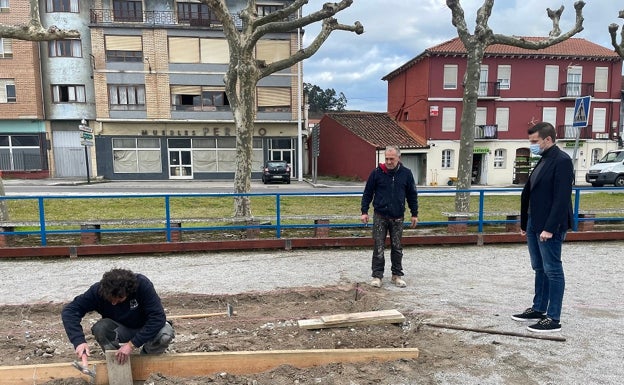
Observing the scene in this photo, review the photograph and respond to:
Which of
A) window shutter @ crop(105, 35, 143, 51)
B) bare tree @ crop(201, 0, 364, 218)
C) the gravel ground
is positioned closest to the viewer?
the gravel ground

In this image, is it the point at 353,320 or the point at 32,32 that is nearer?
the point at 353,320

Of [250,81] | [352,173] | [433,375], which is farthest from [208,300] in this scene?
[352,173]

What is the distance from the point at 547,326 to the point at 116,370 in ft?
13.4

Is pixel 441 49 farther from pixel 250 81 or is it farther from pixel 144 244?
pixel 144 244

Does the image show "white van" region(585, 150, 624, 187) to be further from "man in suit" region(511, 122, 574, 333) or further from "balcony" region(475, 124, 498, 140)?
"man in suit" region(511, 122, 574, 333)

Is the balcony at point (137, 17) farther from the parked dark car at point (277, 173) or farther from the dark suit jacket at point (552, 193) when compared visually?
the dark suit jacket at point (552, 193)

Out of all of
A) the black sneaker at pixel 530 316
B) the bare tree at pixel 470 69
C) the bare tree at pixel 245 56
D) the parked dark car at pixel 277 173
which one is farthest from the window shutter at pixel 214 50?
the black sneaker at pixel 530 316

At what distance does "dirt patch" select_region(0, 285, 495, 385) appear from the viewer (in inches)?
137

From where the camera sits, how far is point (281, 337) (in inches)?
163

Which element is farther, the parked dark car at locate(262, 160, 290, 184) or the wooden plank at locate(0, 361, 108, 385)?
the parked dark car at locate(262, 160, 290, 184)

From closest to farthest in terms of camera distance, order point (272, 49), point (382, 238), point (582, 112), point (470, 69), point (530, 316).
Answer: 1. point (530, 316)
2. point (382, 238)
3. point (582, 112)
4. point (470, 69)
5. point (272, 49)

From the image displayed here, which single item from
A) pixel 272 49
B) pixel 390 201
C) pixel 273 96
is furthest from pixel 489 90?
pixel 390 201

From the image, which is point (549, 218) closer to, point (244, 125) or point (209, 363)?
point (209, 363)

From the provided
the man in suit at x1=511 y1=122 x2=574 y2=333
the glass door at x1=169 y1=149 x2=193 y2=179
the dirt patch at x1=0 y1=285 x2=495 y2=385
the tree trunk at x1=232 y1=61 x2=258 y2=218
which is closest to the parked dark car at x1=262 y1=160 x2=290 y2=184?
the glass door at x1=169 y1=149 x2=193 y2=179
